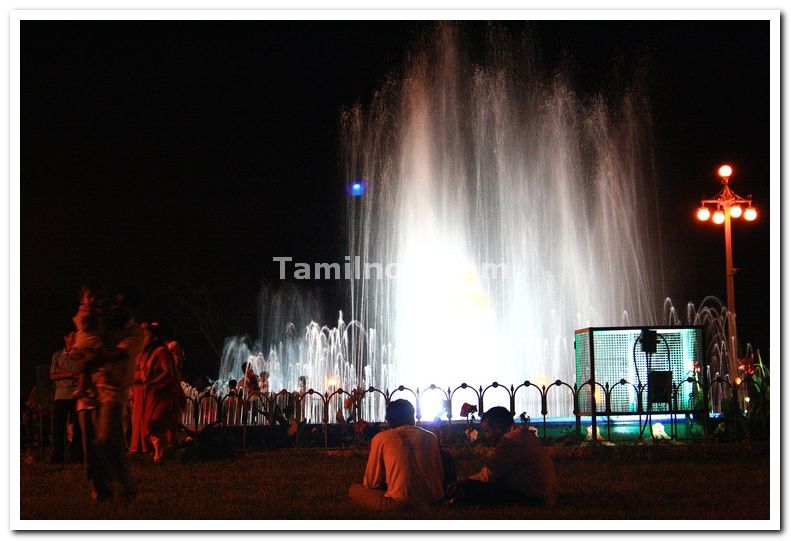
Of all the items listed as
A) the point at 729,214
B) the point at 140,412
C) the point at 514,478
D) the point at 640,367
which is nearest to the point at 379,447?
the point at 514,478

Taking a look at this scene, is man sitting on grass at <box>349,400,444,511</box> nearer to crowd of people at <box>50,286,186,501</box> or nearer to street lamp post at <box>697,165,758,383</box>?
crowd of people at <box>50,286,186,501</box>

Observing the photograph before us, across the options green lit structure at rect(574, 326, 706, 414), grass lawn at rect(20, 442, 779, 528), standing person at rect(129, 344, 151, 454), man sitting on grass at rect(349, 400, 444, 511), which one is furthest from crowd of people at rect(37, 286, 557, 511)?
green lit structure at rect(574, 326, 706, 414)

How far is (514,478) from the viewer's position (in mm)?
8250

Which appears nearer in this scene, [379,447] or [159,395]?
[379,447]

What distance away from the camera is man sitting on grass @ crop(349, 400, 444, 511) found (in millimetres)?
7852

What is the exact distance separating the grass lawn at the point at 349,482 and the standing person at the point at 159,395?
360mm

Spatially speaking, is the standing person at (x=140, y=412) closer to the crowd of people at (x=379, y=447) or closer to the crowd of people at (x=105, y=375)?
the crowd of people at (x=105, y=375)

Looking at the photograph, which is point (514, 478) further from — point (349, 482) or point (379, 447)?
point (349, 482)

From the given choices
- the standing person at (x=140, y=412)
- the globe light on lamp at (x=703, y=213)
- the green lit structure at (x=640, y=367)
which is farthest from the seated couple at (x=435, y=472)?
the globe light on lamp at (x=703, y=213)

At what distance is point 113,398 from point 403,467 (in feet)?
8.33

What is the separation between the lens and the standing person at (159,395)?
12.0 meters

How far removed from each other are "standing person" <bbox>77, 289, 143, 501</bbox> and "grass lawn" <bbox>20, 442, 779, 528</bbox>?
38 cm

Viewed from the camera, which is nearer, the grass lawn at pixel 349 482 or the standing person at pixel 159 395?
the grass lawn at pixel 349 482

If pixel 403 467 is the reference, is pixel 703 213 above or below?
above
